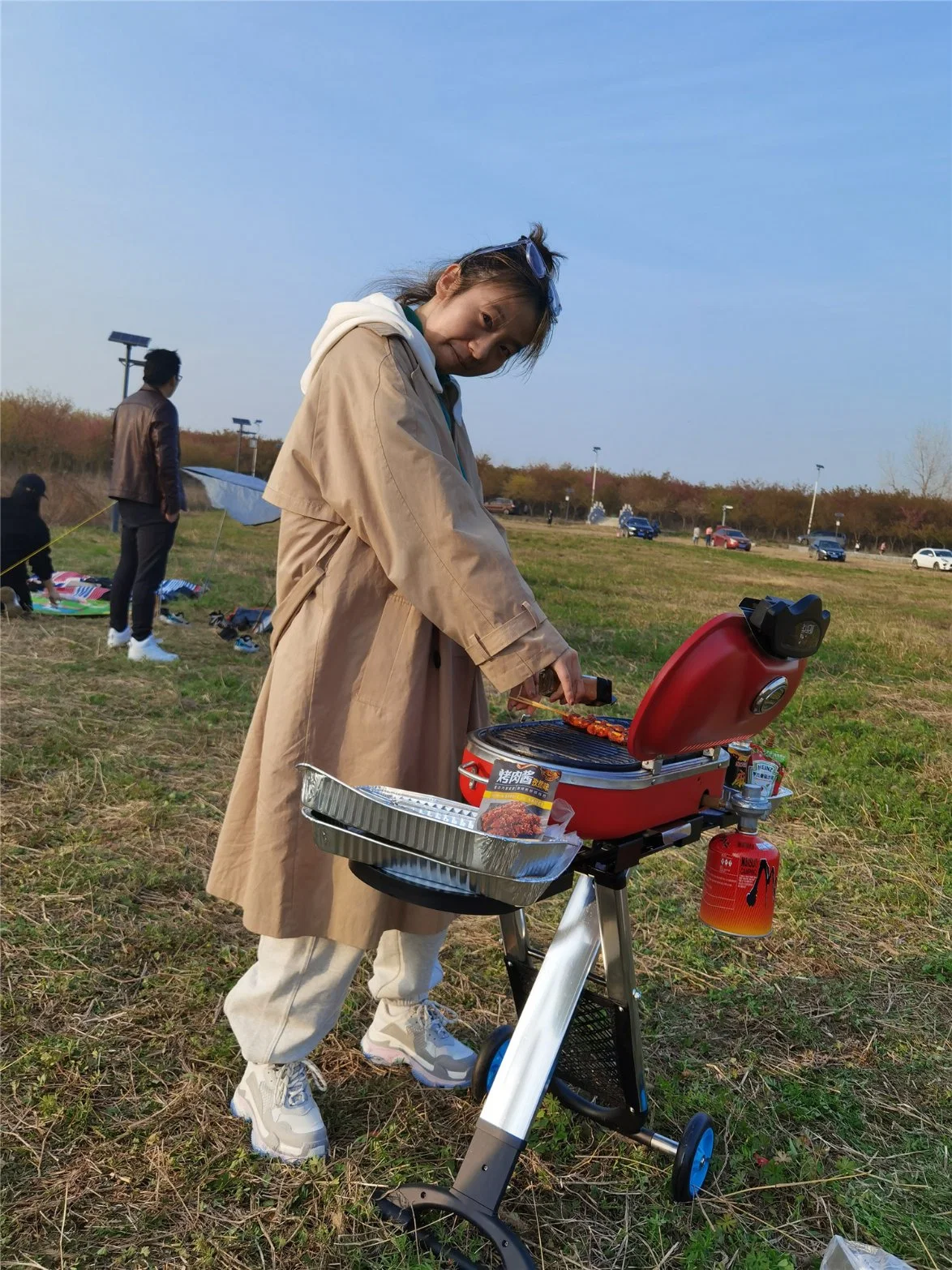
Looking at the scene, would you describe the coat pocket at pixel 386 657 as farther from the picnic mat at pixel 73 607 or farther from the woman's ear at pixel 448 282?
the picnic mat at pixel 73 607

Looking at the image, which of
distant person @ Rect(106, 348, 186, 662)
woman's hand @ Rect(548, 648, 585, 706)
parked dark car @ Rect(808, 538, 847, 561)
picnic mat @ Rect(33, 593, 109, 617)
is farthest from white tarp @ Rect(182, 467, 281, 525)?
parked dark car @ Rect(808, 538, 847, 561)

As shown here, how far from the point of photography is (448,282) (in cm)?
212

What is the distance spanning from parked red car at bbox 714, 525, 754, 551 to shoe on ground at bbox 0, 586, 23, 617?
147 ft

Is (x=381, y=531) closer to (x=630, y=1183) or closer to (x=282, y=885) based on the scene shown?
(x=282, y=885)

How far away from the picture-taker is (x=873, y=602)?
18.8 metres

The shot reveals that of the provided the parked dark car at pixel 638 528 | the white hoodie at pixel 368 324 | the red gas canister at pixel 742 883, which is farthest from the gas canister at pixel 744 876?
the parked dark car at pixel 638 528

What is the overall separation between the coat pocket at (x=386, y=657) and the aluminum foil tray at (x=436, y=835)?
1.51 ft

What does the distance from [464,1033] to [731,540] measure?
51.6 metres

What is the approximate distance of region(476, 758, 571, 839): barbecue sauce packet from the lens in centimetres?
153

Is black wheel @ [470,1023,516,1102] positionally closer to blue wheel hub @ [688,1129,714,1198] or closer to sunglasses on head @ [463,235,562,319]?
blue wheel hub @ [688,1129,714,1198]

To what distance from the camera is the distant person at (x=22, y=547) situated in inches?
325

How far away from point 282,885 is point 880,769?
178 inches

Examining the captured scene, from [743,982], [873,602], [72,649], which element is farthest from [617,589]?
[743,982]

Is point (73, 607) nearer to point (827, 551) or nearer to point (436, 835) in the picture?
point (436, 835)
